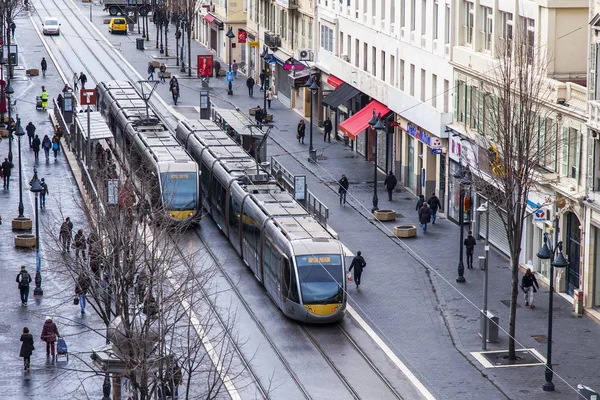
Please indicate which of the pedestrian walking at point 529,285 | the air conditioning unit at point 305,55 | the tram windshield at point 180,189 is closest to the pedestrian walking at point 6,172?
the tram windshield at point 180,189

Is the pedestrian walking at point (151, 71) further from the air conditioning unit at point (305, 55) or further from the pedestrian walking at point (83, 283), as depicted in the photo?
the pedestrian walking at point (83, 283)

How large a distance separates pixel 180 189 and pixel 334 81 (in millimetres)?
26792

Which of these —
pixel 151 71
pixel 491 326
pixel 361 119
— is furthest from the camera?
pixel 151 71

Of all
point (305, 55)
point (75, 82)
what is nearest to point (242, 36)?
point (75, 82)

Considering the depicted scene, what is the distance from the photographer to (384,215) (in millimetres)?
65750

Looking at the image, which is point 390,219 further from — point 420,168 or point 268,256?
point 268,256

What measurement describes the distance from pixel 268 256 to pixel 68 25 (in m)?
97.4

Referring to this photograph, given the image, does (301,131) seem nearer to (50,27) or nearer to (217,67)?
(217,67)

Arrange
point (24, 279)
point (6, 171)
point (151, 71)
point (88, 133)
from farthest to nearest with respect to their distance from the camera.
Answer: point (151, 71) < point (6, 171) < point (88, 133) < point (24, 279)

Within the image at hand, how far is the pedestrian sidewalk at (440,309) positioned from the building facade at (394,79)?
7.35ft

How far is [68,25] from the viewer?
144 metres

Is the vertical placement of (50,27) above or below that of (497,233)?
above

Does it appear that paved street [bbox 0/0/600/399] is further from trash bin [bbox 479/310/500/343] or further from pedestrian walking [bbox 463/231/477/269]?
pedestrian walking [bbox 463/231/477/269]

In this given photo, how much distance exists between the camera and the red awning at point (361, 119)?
76438mm
